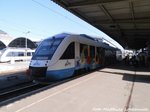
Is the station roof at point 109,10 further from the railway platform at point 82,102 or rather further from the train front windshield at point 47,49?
the railway platform at point 82,102

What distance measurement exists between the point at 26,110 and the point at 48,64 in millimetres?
5993

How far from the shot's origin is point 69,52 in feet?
47.3

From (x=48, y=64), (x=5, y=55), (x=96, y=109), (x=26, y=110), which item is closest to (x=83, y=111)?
(x=96, y=109)

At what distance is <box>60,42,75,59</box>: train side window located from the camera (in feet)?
45.7

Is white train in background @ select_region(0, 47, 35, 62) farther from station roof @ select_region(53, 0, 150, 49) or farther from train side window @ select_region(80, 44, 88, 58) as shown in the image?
train side window @ select_region(80, 44, 88, 58)

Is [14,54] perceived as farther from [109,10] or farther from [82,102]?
[82,102]

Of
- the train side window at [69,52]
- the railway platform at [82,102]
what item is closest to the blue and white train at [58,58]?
the train side window at [69,52]

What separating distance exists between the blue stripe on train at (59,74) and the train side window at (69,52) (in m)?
0.83

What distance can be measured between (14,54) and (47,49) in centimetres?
2912

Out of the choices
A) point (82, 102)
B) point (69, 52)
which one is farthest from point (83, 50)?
point (82, 102)

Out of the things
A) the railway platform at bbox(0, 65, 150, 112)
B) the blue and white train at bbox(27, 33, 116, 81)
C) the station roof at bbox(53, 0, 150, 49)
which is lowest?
the railway platform at bbox(0, 65, 150, 112)

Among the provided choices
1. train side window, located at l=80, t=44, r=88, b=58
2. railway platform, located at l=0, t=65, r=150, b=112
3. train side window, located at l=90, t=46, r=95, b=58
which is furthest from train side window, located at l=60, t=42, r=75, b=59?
train side window, located at l=90, t=46, r=95, b=58

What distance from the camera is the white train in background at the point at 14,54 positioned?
39.3m

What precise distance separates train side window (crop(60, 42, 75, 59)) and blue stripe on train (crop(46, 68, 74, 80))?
32.6 inches
